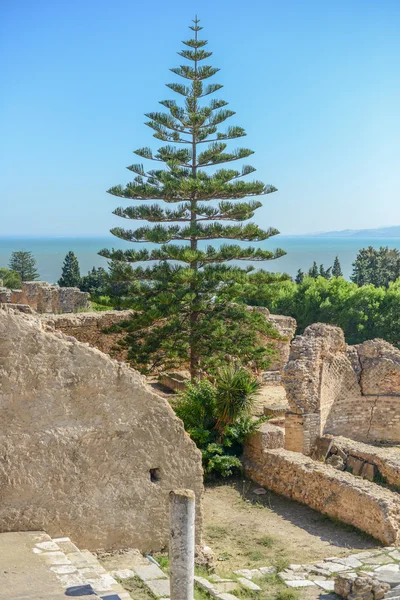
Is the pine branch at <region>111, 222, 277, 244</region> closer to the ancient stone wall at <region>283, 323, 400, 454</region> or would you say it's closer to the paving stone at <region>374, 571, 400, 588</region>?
the ancient stone wall at <region>283, 323, 400, 454</region>

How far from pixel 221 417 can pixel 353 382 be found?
11.7ft

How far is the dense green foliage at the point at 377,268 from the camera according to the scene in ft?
143

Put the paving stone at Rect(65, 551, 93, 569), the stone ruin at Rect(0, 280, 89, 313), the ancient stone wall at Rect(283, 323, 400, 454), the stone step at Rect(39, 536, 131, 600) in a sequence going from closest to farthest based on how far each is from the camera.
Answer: the stone step at Rect(39, 536, 131, 600) → the paving stone at Rect(65, 551, 93, 569) → the ancient stone wall at Rect(283, 323, 400, 454) → the stone ruin at Rect(0, 280, 89, 313)

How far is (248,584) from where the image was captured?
323 inches

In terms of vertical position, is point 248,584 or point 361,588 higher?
point 361,588

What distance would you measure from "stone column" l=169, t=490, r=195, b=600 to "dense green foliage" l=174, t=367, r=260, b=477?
5.69m

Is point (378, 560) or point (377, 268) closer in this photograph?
point (378, 560)

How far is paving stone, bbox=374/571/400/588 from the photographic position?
8.04 metres

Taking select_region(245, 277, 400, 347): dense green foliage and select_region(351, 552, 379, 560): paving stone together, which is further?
select_region(245, 277, 400, 347): dense green foliage

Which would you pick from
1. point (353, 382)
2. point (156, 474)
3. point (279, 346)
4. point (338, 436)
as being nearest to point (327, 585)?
point (156, 474)

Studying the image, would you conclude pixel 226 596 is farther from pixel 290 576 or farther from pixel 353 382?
pixel 353 382

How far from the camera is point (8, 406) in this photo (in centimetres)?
745

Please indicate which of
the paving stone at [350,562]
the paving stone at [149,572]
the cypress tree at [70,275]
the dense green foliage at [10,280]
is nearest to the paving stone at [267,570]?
the paving stone at [350,562]

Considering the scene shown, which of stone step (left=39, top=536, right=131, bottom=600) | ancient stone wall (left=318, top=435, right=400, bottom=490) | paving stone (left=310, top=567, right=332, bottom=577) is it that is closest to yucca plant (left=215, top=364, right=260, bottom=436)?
ancient stone wall (left=318, top=435, right=400, bottom=490)
